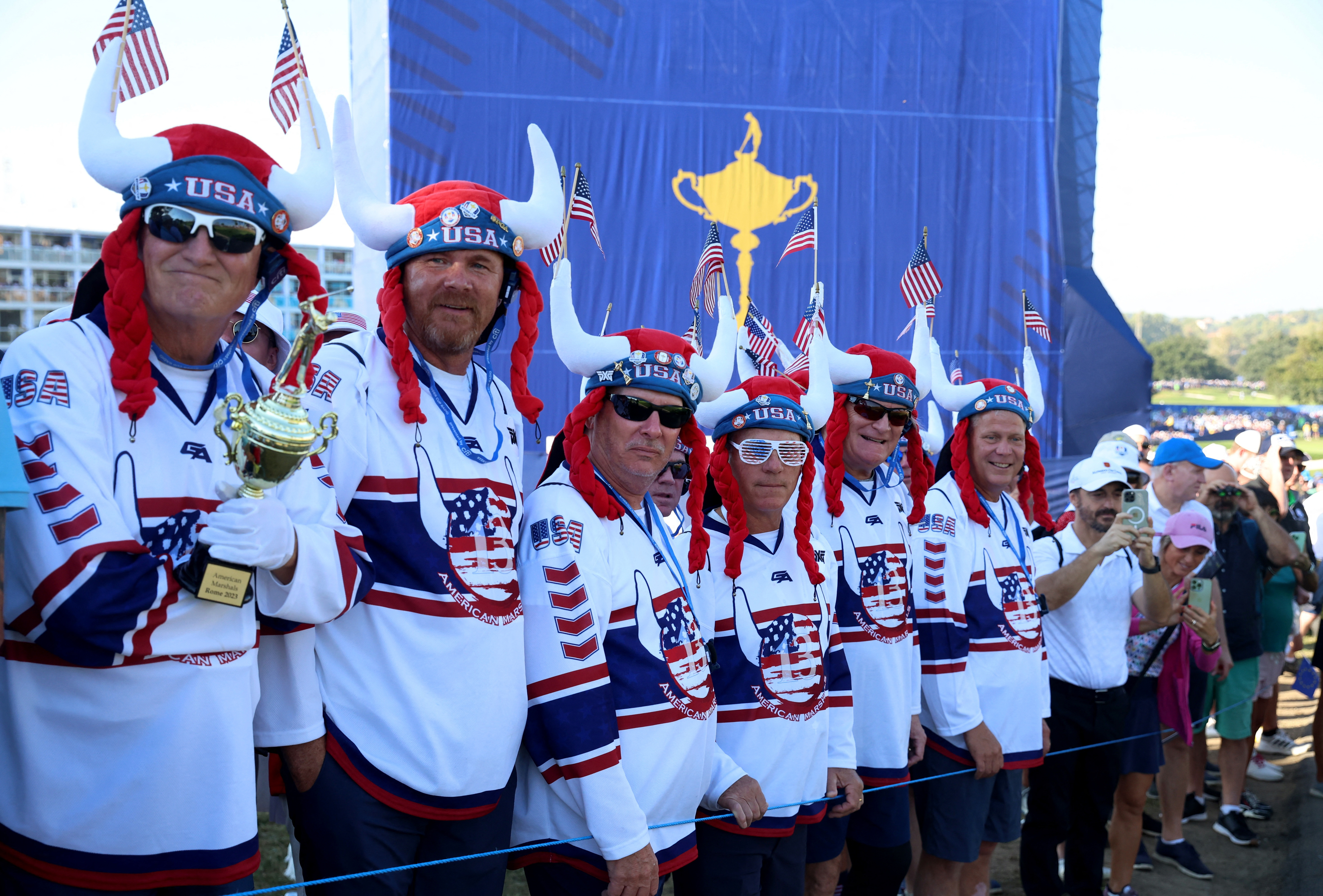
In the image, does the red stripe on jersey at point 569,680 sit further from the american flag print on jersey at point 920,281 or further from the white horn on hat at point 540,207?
the american flag print on jersey at point 920,281

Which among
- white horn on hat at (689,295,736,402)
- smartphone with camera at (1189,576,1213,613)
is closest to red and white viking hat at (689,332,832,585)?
white horn on hat at (689,295,736,402)

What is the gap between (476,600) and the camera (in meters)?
2.54

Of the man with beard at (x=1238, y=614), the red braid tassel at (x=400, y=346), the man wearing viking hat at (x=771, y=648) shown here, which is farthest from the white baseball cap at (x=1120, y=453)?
the red braid tassel at (x=400, y=346)

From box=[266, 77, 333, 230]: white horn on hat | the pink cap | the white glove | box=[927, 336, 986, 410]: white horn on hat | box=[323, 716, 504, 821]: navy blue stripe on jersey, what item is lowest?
box=[323, 716, 504, 821]: navy blue stripe on jersey

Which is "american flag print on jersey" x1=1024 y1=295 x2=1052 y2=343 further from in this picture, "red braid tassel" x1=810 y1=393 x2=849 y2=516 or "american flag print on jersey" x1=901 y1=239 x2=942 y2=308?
"red braid tassel" x1=810 y1=393 x2=849 y2=516

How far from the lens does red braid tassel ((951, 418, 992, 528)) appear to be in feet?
14.3

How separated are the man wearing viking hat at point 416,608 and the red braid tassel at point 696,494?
2.02ft

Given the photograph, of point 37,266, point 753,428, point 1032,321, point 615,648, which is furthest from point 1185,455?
point 37,266

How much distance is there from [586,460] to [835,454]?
1.53m

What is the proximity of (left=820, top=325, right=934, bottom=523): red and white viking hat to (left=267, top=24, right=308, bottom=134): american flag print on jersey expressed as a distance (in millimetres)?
2185

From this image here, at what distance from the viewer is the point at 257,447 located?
1.95 m

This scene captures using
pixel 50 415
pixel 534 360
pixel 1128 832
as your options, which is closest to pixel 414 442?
pixel 50 415

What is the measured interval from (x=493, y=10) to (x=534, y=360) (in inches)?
160

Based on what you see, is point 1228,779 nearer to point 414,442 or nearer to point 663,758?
point 663,758
